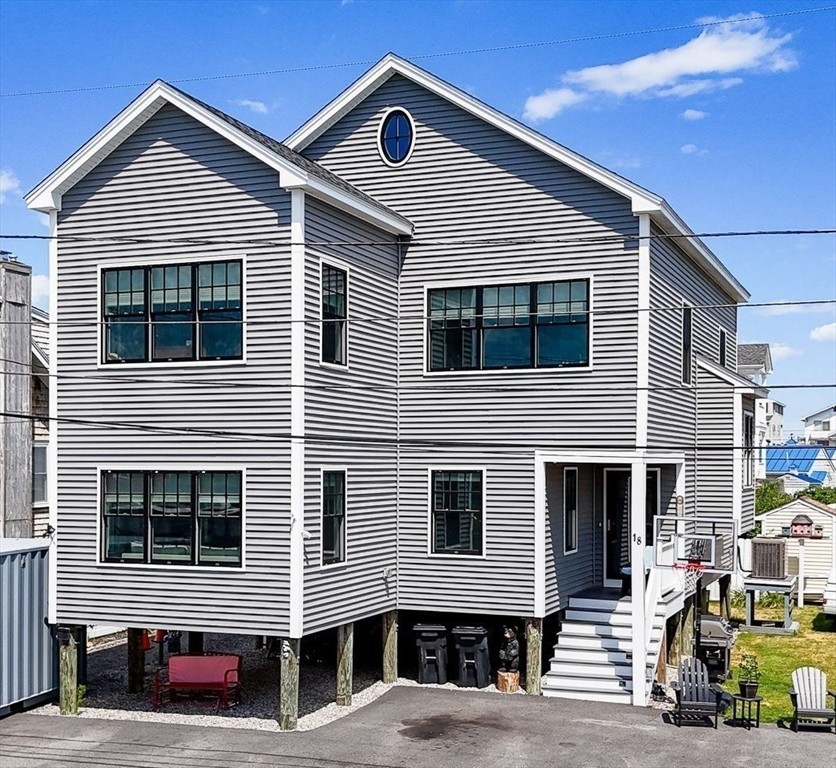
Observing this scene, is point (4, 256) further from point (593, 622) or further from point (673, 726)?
point (673, 726)

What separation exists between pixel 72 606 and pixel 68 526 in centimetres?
132

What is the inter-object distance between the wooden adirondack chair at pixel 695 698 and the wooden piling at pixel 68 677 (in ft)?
31.7

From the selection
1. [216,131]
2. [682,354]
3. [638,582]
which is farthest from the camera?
[682,354]

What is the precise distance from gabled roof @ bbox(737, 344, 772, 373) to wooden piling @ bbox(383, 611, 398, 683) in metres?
32.2

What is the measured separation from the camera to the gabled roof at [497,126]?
18922 millimetres

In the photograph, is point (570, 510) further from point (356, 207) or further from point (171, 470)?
point (171, 470)

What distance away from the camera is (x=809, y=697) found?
1666 centimetres

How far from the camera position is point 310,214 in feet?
57.0

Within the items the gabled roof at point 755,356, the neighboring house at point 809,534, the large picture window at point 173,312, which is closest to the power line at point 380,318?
the large picture window at point 173,312

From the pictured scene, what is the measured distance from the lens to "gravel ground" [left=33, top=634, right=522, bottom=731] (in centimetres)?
1758

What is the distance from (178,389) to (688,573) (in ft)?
36.1

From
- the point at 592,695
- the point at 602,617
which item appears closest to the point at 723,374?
the point at 602,617

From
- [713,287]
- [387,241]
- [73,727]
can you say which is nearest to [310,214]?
[387,241]

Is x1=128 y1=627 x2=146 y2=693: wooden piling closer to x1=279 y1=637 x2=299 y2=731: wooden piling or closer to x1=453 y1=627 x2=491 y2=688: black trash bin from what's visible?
x1=279 y1=637 x2=299 y2=731: wooden piling
